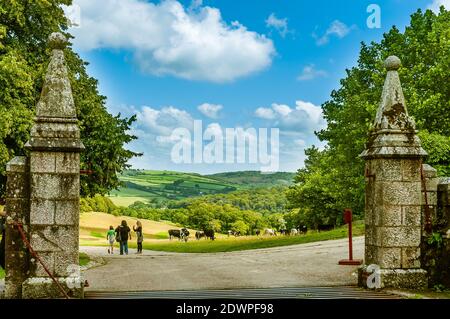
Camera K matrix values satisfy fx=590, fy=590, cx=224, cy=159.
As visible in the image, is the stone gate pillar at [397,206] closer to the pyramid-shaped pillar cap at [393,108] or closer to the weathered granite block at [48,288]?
the pyramid-shaped pillar cap at [393,108]

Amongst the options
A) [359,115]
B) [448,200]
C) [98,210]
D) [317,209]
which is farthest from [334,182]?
[98,210]

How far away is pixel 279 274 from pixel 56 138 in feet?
22.7

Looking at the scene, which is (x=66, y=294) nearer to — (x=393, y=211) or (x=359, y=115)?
(x=393, y=211)

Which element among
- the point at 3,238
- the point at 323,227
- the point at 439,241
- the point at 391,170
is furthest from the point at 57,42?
the point at 323,227

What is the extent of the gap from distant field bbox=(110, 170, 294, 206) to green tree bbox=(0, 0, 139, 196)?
5047 centimetres

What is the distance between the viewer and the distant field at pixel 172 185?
293 ft

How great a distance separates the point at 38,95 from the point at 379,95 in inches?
648

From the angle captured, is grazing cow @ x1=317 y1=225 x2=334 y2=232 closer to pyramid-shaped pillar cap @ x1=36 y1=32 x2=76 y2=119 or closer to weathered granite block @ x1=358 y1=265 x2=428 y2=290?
weathered granite block @ x1=358 y1=265 x2=428 y2=290

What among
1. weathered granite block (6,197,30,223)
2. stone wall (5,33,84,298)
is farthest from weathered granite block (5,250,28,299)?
weathered granite block (6,197,30,223)

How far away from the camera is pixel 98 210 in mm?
68875

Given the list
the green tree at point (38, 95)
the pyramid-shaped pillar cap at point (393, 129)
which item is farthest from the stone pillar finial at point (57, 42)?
the green tree at point (38, 95)

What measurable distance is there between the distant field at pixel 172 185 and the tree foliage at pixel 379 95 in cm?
3831

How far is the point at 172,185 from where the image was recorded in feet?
326
